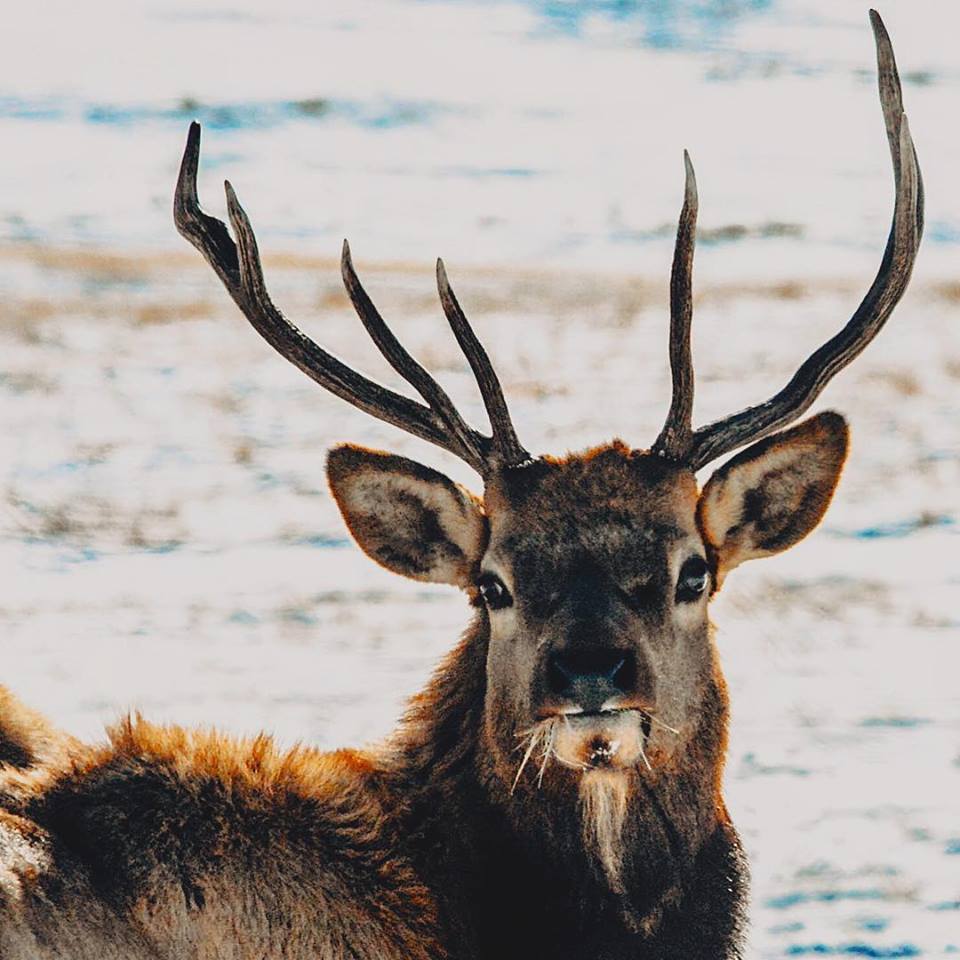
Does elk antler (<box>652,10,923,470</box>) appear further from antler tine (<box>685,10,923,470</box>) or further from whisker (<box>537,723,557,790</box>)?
whisker (<box>537,723,557,790</box>)

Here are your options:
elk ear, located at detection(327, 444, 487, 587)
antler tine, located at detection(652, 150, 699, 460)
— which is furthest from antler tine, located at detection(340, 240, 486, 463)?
antler tine, located at detection(652, 150, 699, 460)

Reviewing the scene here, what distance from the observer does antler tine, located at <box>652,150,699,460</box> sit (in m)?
5.99

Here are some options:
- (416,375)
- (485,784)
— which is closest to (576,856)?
(485,784)

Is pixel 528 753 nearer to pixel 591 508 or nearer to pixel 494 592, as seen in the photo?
pixel 494 592

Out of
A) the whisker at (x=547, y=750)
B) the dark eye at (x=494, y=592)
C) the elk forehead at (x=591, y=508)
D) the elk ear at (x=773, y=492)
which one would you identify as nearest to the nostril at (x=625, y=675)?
the whisker at (x=547, y=750)

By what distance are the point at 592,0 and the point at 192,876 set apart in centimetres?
2545

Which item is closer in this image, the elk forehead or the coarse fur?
the coarse fur

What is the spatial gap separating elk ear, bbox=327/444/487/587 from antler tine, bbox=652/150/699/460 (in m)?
0.61

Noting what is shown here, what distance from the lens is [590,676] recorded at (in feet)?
17.5

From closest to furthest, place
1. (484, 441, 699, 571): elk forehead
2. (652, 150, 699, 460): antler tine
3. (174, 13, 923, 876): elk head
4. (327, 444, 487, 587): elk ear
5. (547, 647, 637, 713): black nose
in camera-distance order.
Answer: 1. (547, 647, 637, 713): black nose
2. (174, 13, 923, 876): elk head
3. (484, 441, 699, 571): elk forehead
4. (652, 150, 699, 460): antler tine
5. (327, 444, 487, 587): elk ear

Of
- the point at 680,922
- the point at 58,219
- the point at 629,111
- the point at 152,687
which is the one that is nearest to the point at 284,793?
the point at 680,922

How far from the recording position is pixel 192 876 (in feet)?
16.6

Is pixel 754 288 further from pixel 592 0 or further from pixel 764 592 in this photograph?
pixel 592 0

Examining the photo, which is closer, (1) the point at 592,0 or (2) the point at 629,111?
(2) the point at 629,111
